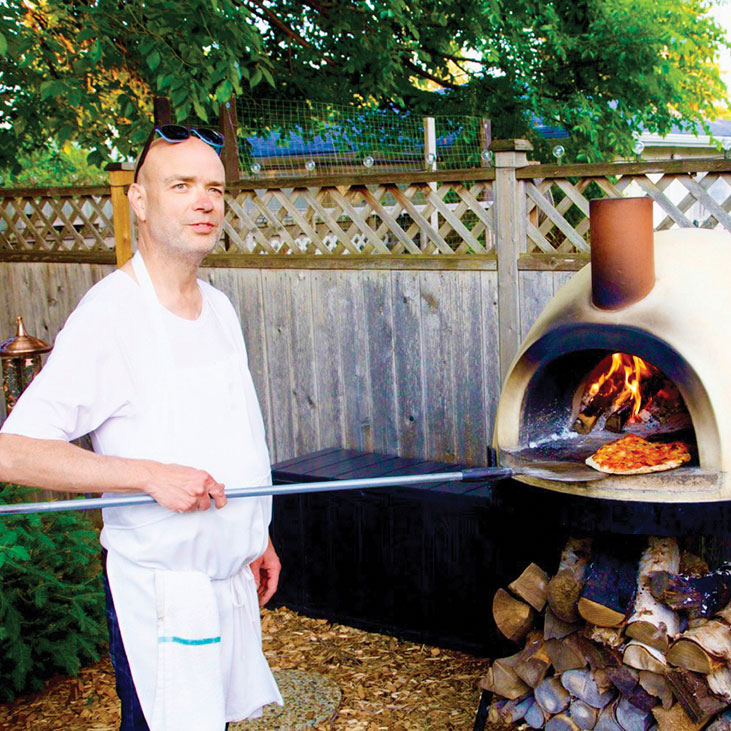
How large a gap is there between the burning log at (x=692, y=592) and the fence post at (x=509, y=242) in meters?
1.82

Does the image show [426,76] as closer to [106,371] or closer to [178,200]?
[178,200]

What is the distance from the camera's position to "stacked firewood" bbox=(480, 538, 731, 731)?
282cm

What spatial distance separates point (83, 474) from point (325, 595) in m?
2.68

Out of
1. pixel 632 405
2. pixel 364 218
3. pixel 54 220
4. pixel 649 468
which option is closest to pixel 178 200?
pixel 649 468

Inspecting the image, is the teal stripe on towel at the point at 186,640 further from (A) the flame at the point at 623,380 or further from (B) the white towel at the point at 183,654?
(A) the flame at the point at 623,380

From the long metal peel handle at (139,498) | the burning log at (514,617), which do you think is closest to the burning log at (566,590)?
the burning log at (514,617)

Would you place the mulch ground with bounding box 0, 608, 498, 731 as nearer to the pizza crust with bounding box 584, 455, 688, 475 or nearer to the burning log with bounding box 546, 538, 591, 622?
the burning log with bounding box 546, 538, 591, 622

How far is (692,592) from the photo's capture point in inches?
115

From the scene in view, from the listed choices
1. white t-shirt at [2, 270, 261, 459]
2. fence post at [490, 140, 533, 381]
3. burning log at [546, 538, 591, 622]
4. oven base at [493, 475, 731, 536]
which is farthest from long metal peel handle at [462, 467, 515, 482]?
fence post at [490, 140, 533, 381]

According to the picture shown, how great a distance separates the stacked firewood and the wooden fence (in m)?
1.59

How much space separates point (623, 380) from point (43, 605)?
8.06 ft

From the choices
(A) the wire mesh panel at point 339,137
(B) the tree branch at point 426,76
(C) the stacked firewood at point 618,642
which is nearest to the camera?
(C) the stacked firewood at point 618,642

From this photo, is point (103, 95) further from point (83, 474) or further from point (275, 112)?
point (83, 474)

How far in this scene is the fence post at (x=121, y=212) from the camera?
19.5 ft
